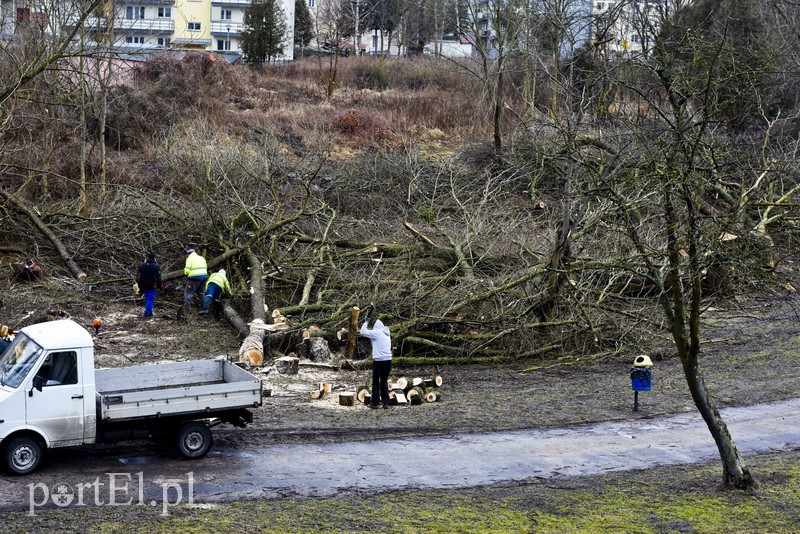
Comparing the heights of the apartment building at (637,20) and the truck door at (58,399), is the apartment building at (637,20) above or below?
above

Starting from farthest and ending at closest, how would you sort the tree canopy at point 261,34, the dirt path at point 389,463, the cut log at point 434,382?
the tree canopy at point 261,34 → the cut log at point 434,382 → the dirt path at point 389,463

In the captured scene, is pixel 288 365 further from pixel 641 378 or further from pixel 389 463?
pixel 641 378

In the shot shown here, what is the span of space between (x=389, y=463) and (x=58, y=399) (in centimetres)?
402

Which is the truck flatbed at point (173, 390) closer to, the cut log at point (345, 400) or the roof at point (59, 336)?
the roof at point (59, 336)

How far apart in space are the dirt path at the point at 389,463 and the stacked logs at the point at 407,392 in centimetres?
174

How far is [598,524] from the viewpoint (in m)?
8.72

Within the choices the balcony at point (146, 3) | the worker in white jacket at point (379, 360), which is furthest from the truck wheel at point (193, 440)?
the balcony at point (146, 3)

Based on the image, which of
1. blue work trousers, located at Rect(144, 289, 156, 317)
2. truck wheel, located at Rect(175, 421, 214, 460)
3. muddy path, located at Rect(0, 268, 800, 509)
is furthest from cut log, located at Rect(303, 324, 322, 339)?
truck wheel, located at Rect(175, 421, 214, 460)

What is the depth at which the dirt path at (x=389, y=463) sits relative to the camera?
9.48m

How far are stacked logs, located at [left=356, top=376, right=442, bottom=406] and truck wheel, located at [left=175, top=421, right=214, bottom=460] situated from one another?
3.42 m

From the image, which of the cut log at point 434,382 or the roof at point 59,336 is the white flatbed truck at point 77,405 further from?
the cut log at point 434,382

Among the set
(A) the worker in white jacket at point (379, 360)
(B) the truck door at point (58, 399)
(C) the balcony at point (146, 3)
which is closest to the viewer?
(B) the truck door at point (58, 399)

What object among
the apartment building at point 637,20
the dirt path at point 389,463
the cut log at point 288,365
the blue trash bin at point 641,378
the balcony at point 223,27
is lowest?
the dirt path at point 389,463

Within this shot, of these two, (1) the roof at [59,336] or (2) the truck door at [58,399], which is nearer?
(2) the truck door at [58,399]
